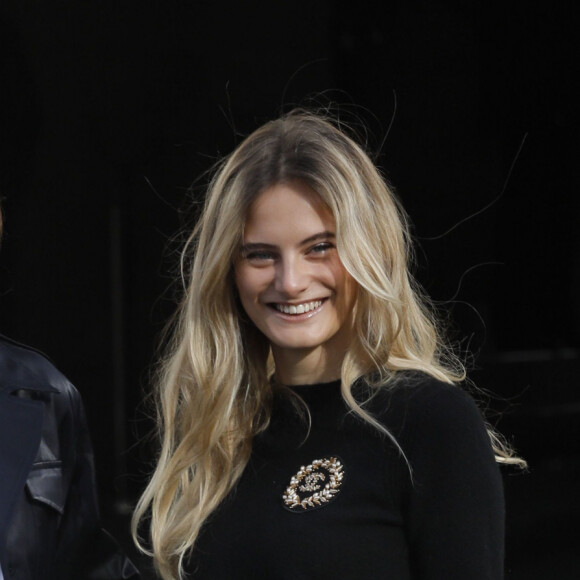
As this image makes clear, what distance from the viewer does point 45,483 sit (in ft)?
8.22

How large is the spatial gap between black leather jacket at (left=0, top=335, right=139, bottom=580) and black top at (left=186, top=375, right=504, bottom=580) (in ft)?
1.56

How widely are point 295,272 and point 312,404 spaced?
0.27 m

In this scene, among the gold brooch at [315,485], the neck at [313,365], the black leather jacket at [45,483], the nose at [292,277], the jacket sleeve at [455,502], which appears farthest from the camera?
the black leather jacket at [45,483]

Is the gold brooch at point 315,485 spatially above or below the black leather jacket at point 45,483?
above

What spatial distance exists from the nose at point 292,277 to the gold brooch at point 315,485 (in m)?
0.32

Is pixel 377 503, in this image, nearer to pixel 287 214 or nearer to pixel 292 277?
pixel 292 277

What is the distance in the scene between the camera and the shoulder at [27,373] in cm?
259

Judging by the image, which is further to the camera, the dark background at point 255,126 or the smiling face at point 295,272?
the dark background at point 255,126

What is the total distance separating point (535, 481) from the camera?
190 inches

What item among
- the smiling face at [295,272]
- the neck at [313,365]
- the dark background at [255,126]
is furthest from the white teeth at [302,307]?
the dark background at [255,126]

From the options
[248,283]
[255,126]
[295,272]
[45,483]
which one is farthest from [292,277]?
[255,126]

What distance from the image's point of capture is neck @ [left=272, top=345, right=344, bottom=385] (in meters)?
2.23

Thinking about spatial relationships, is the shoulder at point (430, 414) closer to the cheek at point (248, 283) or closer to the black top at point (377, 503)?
the black top at point (377, 503)

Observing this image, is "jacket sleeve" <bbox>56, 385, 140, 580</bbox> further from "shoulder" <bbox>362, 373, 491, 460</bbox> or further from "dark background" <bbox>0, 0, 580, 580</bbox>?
"dark background" <bbox>0, 0, 580, 580</bbox>
